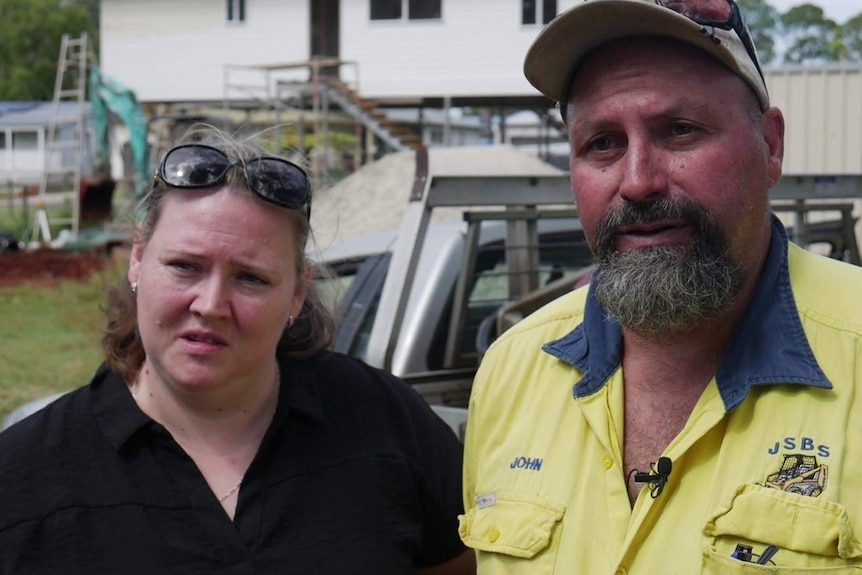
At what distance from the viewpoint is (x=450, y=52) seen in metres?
25.2

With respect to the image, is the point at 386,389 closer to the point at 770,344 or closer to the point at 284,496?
the point at 284,496

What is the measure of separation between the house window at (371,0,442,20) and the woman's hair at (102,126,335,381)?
2358cm

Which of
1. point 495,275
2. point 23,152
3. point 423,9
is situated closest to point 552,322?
point 495,275

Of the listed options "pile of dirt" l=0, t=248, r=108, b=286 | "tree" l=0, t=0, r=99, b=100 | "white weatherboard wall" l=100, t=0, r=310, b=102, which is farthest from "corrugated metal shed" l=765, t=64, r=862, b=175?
"tree" l=0, t=0, r=99, b=100

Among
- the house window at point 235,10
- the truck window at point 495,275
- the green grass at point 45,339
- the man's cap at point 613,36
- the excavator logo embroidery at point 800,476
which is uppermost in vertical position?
the house window at point 235,10

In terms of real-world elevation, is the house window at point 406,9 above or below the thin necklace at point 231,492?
above

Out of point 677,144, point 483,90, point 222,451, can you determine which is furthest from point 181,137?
point 483,90

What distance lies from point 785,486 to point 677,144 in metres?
0.68

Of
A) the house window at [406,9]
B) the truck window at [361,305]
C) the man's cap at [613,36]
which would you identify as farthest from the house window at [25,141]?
the man's cap at [613,36]

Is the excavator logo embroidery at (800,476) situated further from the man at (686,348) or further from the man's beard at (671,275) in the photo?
the man's beard at (671,275)

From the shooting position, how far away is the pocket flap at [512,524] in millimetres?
2166

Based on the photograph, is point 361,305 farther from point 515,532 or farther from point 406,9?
point 406,9

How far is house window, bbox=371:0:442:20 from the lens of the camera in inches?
1007

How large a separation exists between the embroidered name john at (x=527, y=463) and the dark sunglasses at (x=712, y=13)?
3.07ft
